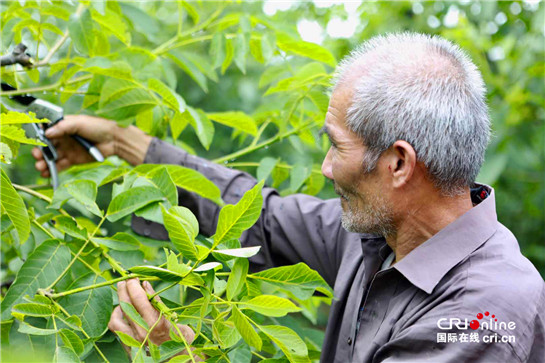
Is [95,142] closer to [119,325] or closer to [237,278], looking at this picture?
[119,325]

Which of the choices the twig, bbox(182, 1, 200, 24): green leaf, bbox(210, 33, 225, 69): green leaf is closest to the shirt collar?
bbox(210, 33, 225, 69): green leaf

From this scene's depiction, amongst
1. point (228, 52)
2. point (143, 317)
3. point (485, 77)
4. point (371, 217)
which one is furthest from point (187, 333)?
point (485, 77)

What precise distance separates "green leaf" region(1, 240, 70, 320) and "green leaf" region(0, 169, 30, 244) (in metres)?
0.05

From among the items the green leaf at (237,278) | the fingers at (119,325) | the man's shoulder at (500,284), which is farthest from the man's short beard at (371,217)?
the fingers at (119,325)

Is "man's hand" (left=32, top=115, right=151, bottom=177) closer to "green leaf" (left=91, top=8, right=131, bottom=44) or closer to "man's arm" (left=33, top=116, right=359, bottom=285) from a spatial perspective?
"man's arm" (left=33, top=116, right=359, bottom=285)

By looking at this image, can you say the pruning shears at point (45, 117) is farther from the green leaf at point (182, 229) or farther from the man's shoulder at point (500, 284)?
the man's shoulder at point (500, 284)

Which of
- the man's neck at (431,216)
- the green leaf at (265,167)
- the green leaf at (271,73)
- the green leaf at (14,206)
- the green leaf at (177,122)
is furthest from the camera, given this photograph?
the green leaf at (271,73)

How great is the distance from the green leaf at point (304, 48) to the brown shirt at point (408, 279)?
36cm

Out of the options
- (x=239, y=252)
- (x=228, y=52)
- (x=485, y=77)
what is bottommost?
(x=485, y=77)

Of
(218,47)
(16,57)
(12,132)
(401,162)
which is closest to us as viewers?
(12,132)

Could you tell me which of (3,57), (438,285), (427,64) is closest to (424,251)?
(438,285)

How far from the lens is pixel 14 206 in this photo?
1.18m

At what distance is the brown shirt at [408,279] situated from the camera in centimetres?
118

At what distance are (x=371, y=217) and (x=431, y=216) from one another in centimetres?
13
